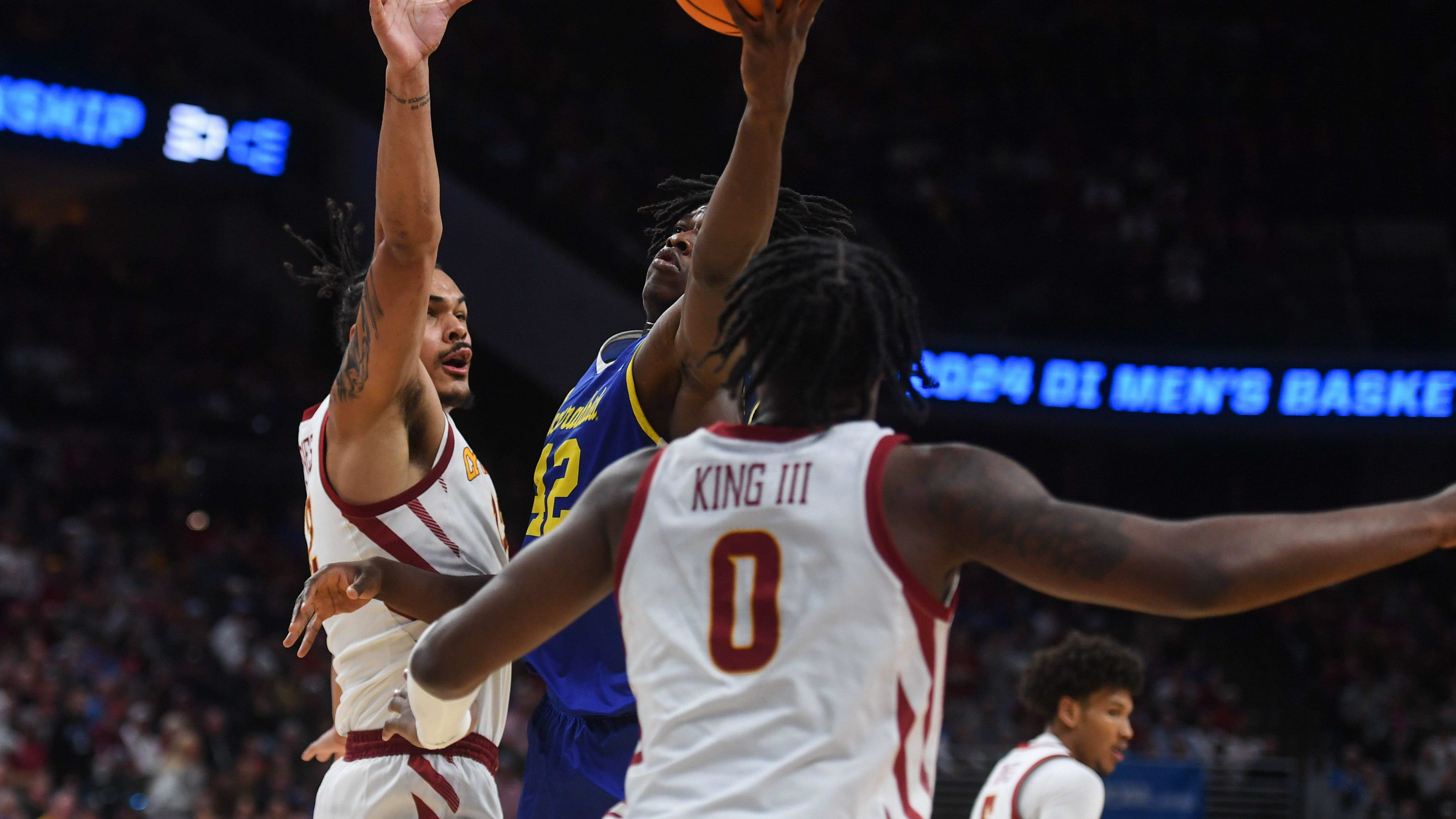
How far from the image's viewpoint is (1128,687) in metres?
5.54

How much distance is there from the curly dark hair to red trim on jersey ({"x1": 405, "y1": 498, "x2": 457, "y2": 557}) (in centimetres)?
299

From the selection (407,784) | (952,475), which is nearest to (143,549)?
(407,784)

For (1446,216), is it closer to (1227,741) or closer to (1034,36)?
(1034,36)

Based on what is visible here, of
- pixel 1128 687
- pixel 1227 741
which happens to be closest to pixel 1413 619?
pixel 1227 741

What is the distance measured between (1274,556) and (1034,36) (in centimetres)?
1729

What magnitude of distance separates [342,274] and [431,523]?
0.92 meters

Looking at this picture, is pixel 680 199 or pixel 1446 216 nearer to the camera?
pixel 680 199

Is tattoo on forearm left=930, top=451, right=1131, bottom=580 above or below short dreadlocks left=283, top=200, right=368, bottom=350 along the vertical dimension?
below

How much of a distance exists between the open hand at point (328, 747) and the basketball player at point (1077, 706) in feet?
7.82

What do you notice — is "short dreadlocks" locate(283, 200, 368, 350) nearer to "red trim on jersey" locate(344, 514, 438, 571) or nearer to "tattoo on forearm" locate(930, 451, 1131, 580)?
"red trim on jersey" locate(344, 514, 438, 571)

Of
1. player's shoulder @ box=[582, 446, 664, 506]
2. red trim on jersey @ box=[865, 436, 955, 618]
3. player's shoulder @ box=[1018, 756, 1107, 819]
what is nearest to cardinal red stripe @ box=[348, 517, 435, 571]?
player's shoulder @ box=[582, 446, 664, 506]

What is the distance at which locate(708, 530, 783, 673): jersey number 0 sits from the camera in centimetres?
204

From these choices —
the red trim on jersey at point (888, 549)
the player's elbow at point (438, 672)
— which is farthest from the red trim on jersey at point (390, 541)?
the red trim on jersey at point (888, 549)

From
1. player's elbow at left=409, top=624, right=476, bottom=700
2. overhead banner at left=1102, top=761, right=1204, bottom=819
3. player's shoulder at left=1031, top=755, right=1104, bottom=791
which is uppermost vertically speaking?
player's elbow at left=409, top=624, right=476, bottom=700
